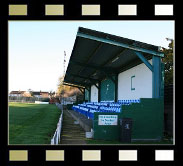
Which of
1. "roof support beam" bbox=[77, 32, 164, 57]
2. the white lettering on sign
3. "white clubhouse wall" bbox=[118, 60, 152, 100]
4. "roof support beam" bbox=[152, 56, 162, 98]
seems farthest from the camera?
"white clubhouse wall" bbox=[118, 60, 152, 100]

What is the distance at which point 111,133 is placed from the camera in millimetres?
11992

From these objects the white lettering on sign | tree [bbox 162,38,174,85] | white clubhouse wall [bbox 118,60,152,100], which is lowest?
the white lettering on sign

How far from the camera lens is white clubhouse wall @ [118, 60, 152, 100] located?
14.7m

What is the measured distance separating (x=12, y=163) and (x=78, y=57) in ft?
50.6

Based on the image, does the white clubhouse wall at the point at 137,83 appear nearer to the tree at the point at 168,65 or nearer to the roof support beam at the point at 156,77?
the roof support beam at the point at 156,77

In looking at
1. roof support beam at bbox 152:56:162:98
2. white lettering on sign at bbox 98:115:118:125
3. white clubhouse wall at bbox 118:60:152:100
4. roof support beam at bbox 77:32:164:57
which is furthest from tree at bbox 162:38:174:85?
white lettering on sign at bbox 98:115:118:125

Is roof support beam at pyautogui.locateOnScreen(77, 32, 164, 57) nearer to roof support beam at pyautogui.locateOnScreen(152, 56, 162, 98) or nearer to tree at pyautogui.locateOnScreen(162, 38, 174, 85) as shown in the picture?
roof support beam at pyautogui.locateOnScreen(152, 56, 162, 98)

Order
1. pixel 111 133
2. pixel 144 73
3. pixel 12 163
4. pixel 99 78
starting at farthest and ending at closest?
pixel 99 78 < pixel 144 73 < pixel 111 133 < pixel 12 163

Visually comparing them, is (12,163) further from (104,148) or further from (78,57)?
→ (78,57)

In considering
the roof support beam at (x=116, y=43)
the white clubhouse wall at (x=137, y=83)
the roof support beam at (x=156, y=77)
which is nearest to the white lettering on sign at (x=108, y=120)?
the roof support beam at (x=156, y=77)

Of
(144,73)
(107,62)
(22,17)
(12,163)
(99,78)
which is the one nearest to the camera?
(12,163)

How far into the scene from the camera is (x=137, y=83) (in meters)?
16.8
